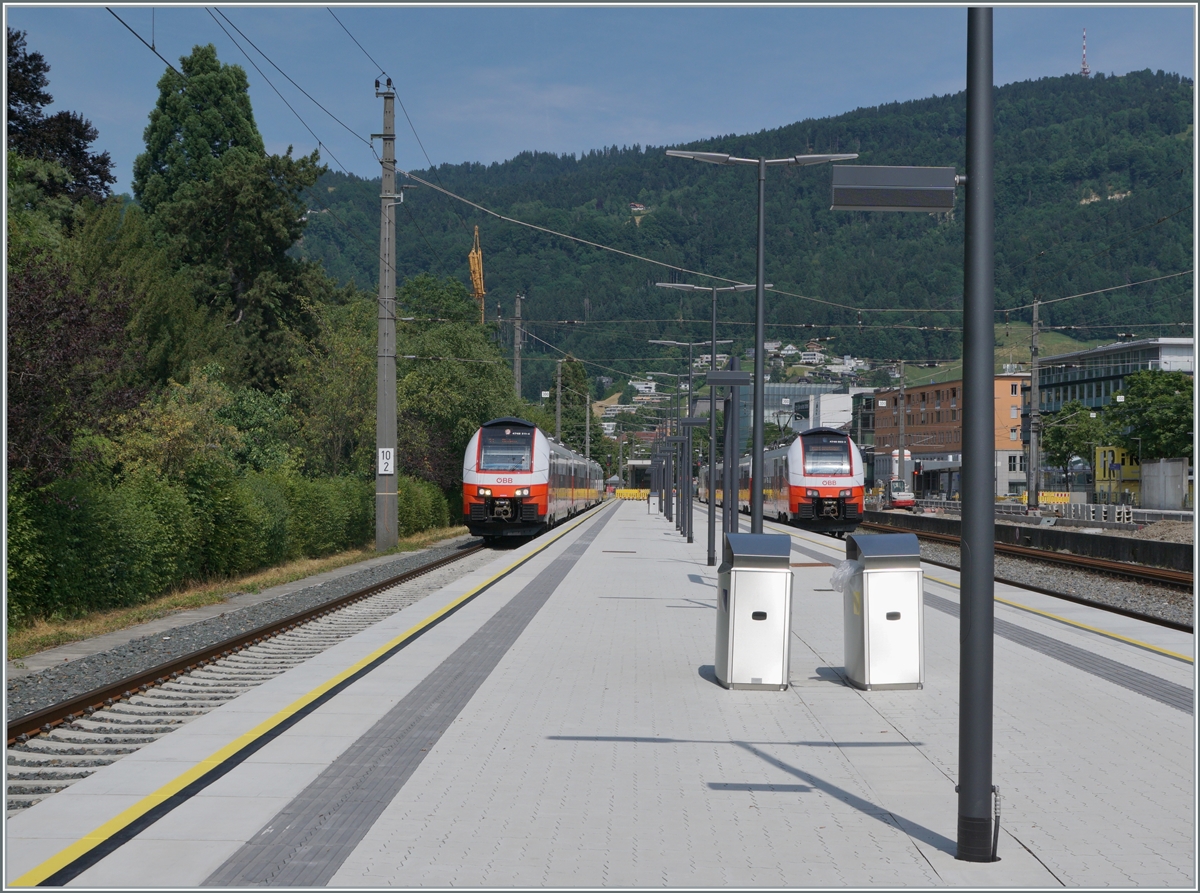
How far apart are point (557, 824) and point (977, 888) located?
207 cm

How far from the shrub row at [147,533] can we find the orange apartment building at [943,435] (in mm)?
80549

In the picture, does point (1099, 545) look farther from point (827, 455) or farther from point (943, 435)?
point (943, 435)

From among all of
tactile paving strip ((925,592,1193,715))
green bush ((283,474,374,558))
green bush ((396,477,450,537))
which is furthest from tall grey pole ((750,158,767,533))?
green bush ((396,477,450,537))

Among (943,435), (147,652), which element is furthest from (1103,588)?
(943,435)

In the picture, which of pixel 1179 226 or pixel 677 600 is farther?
pixel 1179 226

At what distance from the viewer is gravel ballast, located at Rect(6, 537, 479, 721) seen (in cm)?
1073

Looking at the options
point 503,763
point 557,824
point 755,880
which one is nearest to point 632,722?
point 503,763

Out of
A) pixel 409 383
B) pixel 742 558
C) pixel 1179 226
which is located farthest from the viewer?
pixel 1179 226

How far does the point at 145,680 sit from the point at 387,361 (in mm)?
20152

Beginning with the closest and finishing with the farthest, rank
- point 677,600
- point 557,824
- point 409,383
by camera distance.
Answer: point 557,824
point 677,600
point 409,383

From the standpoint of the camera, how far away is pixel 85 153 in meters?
45.4

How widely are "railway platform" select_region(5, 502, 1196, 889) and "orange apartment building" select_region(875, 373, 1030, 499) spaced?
9283 centimetres

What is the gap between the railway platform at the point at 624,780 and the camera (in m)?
5.54

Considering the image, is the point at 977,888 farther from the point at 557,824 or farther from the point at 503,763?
the point at 503,763
